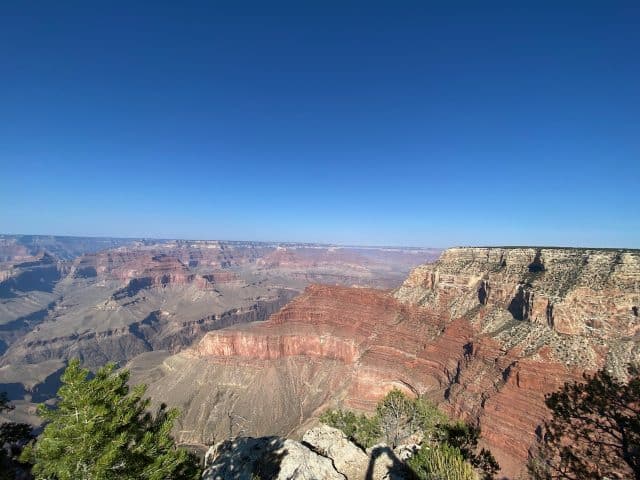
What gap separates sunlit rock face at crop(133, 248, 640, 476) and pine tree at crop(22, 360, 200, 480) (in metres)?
46.4

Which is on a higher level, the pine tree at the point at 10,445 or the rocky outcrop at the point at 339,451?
the pine tree at the point at 10,445

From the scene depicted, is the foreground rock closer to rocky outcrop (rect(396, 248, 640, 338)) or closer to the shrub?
the shrub

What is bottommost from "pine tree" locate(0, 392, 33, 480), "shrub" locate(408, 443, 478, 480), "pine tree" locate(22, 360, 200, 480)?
"shrub" locate(408, 443, 478, 480)

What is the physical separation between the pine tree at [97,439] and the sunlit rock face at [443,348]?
152 ft

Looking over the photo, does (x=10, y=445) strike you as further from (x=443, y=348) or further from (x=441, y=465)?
(x=443, y=348)

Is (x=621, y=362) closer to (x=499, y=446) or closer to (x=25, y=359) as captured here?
(x=499, y=446)

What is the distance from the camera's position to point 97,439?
39.2ft

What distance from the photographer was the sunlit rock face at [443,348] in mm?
45406

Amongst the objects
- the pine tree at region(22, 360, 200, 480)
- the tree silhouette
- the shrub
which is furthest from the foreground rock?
the pine tree at region(22, 360, 200, 480)

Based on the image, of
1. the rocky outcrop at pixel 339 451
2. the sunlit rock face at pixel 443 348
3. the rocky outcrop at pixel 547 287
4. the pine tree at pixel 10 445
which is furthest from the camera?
the rocky outcrop at pixel 547 287

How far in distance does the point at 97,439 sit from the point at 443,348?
217 feet

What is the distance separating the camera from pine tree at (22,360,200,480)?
1162 cm

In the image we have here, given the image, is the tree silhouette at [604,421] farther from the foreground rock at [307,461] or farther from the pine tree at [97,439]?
the pine tree at [97,439]

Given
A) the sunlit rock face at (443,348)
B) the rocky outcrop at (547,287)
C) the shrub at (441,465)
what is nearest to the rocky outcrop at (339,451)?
the shrub at (441,465)
